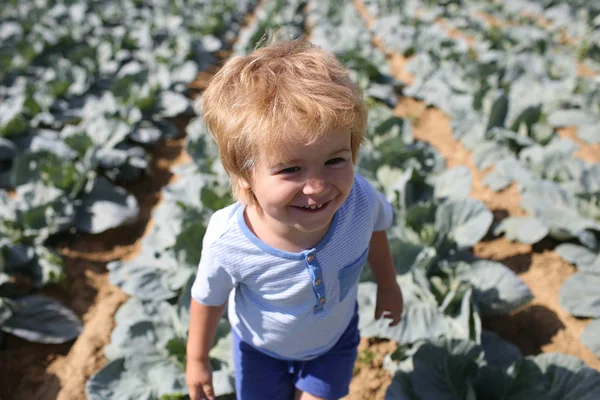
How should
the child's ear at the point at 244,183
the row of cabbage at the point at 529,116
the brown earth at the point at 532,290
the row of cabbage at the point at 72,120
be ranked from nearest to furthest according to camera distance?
the child's ear at the point at 244,183, the brown earth at the point at 532,290, the row of cabbage at the point at 529,116, the row of cabbage at the point at 72,120

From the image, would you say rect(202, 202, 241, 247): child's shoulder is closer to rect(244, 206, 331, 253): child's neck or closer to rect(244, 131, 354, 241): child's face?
rect(244, 206, 331, 253): child's neck

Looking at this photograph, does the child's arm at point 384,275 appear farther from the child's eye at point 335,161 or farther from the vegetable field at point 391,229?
the child's eye at point 335,161

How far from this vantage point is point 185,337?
7.29 feet

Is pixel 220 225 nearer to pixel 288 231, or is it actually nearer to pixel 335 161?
pixel 288 231

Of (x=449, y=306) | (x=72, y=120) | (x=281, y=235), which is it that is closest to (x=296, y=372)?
(x=281, y=235)

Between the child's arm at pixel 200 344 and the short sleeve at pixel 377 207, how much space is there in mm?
548

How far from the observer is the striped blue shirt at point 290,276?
1.35 metres

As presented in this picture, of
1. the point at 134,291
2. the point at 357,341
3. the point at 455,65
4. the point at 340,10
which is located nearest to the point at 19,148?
the point at 134,291

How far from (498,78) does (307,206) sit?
4.59 metres

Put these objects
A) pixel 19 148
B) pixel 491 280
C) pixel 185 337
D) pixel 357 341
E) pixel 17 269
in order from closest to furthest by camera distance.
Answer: pixel 357 341 → pixel 185 337 → pixel 491 280 → pixel 17 269 → pixel 19 148

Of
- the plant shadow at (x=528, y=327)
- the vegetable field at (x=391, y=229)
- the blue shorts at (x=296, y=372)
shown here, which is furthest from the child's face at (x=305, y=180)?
the plant shadow at (x=528, y=327)

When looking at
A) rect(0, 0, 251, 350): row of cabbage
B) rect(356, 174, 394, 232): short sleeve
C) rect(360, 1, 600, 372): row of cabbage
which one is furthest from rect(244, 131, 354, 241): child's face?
rect(0, 0, 251, 350): row of cabbage

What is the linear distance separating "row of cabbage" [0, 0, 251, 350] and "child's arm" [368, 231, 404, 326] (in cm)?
183

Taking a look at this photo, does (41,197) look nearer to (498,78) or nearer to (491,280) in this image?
(491,280)
